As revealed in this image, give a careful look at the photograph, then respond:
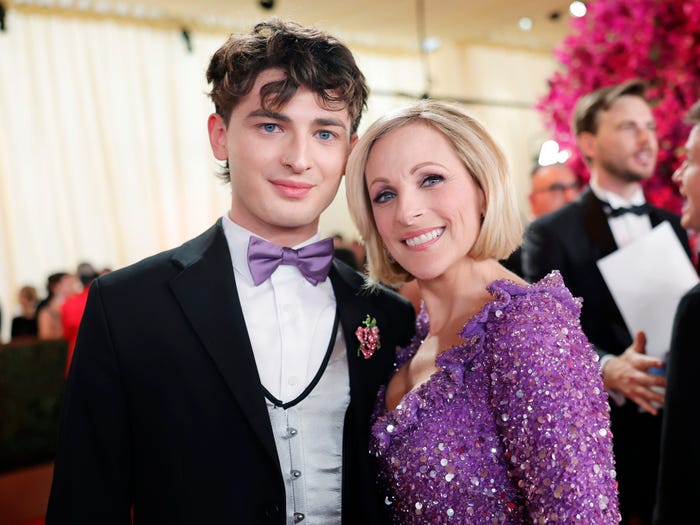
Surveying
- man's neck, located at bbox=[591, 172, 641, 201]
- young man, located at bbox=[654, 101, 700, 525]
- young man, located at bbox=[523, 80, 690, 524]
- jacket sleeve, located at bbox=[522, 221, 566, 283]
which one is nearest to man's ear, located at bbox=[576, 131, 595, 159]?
young man, located at bbox=[523, 80, 690, 524]

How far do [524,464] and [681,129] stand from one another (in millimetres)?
2237

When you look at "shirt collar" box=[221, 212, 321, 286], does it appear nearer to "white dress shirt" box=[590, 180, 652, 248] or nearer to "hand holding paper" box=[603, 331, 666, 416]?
"hand holding paper" box=[603, 331, 666, 416]

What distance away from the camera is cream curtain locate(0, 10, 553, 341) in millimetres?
8195

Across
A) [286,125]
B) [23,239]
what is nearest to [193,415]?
[286,125]

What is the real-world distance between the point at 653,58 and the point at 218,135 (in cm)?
217

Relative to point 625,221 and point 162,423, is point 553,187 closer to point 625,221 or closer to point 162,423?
point 625,221

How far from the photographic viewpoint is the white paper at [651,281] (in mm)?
2750

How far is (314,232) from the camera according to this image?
2.00 metres

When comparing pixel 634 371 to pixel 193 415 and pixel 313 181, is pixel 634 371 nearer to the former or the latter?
pixel 313 181

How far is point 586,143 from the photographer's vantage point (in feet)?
11.2

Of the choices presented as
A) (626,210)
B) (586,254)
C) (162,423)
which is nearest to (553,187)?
(626,210)

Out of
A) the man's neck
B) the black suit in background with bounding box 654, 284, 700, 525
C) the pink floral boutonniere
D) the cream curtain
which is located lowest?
the black suit in background with bounding box 654, 284, 700, 525

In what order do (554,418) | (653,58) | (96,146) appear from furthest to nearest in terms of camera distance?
1. (96,146)
2. (653,58)
3. (554,418)

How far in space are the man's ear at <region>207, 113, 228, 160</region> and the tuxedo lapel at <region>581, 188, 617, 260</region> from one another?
1833 mm
